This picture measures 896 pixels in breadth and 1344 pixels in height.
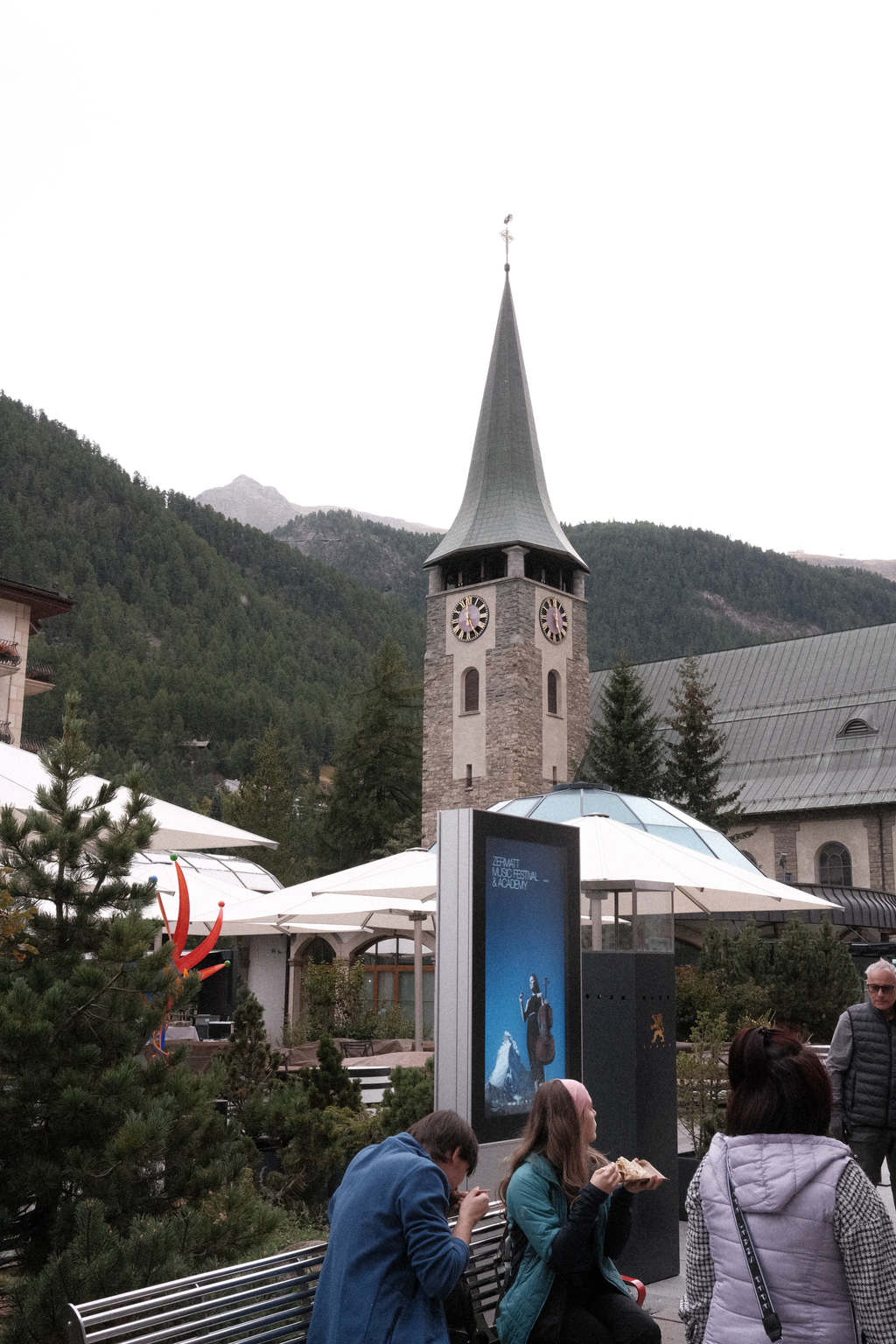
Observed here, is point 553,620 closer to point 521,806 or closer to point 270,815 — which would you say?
point 270,815

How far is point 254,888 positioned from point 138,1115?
17286 mm

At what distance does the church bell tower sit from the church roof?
728 cm

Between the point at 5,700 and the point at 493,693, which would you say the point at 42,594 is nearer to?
the point at 5,700

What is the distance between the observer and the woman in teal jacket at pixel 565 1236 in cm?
434

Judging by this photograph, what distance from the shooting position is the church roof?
46.4m

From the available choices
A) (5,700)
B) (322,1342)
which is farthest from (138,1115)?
(5,700)

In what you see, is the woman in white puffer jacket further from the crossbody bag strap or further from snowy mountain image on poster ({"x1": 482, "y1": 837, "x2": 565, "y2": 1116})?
snowy mountain image on poster ({"x1": 482, "y1": 837, "x2": 565, "y2": 1116})

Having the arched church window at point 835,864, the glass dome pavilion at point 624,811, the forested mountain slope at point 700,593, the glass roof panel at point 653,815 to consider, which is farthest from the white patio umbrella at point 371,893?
the forested mountain slope at point 700,593

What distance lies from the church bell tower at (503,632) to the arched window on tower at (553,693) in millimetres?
44

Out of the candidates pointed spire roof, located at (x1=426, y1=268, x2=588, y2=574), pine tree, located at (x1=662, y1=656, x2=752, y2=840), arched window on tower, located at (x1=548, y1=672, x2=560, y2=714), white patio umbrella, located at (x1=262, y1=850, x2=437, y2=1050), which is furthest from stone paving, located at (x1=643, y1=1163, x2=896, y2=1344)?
pointed spire roof, located at (x1=426, y1=268, x2=588, y2=574)

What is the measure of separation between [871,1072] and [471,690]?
128 feet

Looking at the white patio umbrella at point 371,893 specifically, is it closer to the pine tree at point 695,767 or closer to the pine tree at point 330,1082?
the pine tree at point 330,1082

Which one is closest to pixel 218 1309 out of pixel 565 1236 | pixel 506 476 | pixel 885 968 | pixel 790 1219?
pixel 565 1236

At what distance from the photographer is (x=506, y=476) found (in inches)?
1924
